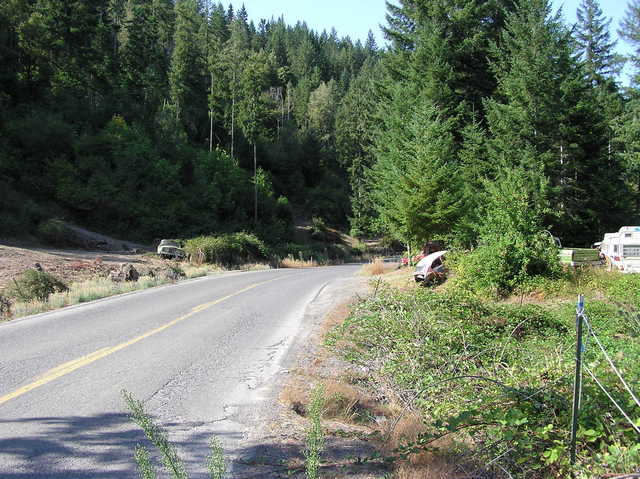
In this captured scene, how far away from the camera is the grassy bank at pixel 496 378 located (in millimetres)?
4129

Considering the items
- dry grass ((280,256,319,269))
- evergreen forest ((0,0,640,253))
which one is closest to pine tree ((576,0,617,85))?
evergreen forest ((0,0,640,253))

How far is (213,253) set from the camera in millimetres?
34844

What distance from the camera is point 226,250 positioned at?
121 ft

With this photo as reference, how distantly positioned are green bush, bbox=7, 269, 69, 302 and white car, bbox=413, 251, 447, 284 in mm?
12527

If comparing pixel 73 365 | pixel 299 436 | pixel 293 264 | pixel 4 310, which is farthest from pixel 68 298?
pixel 293 264

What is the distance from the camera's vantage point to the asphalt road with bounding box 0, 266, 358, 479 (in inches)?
165

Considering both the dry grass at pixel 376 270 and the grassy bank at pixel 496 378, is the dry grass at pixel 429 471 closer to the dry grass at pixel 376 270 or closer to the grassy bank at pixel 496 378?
the grassy bank at pixel 496 378

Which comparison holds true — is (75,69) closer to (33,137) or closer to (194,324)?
(33,137)

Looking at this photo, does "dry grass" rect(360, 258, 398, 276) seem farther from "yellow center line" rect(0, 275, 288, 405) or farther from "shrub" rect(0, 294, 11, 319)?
"shrub" rect(0, 294, 11, 319)

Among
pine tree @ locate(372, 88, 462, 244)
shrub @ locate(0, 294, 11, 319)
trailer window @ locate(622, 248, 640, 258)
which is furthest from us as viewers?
pine tree @ locate(372, 88, 462, 244)

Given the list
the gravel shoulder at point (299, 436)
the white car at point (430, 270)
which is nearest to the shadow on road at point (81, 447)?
the gravel shoulder at point (299, 436)

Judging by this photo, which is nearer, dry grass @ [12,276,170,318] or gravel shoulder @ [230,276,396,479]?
gravel shoulder @ [230,276,396,479]

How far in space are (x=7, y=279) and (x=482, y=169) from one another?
24449 mm

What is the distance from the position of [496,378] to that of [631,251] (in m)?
17.4
